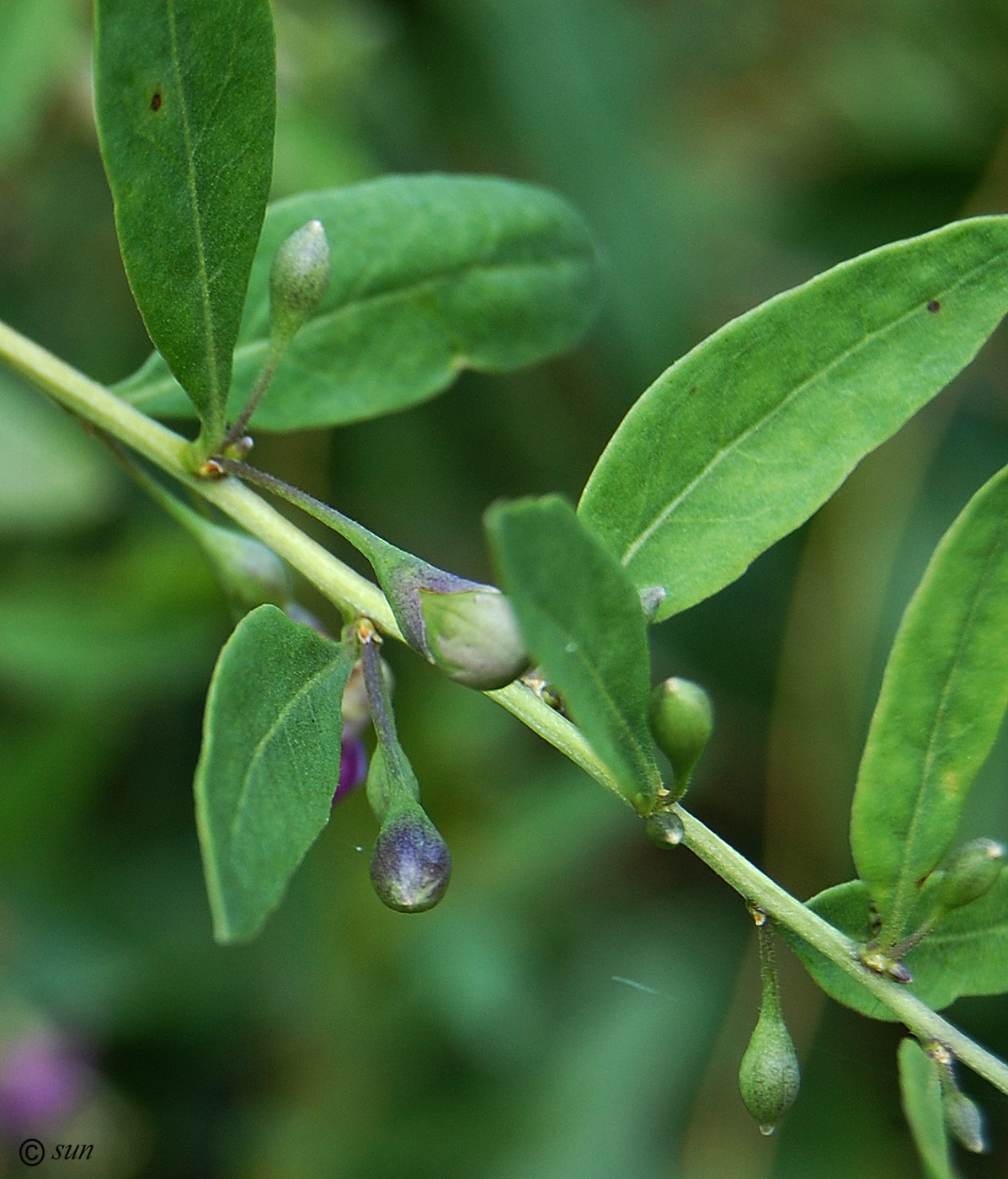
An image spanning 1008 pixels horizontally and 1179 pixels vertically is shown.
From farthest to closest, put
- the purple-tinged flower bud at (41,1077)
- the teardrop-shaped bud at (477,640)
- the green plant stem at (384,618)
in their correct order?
the purple-tinged flower bud at (41,1077) → the green plant stem at (384,618) → the teardrop-shaped bud at (477,640)

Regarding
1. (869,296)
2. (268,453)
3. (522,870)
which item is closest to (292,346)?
(869,296)

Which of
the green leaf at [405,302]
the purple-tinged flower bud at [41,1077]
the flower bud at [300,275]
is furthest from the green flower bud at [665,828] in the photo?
the purple-tinged flower bud at [41,1077]

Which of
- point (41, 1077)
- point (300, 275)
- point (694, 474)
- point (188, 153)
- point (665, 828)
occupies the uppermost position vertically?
point (188, 153)

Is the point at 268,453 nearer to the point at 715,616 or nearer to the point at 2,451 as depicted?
the point at 2,451

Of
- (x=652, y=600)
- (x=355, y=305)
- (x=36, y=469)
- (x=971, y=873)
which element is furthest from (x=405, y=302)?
(x=36, y=469)

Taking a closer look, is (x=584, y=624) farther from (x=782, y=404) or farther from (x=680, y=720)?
(x=782, y=404)

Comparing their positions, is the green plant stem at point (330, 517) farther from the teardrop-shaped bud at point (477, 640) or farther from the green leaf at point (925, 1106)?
the green leaf at point (925, 1106)
